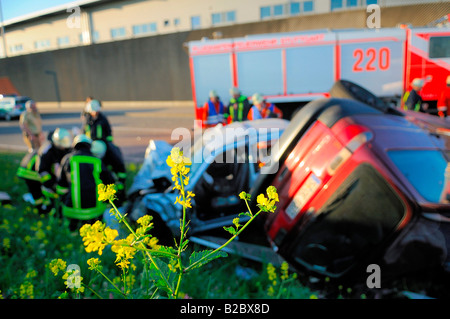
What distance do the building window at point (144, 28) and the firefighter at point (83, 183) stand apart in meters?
18.7

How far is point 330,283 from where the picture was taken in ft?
8.46

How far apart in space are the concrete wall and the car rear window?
1217 cm

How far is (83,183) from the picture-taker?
11.5 feet

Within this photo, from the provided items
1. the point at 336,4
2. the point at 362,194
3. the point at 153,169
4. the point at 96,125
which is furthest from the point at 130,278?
the point at 336,4

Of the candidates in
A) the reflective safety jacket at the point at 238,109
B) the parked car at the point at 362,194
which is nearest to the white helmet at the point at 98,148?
the parked car at the point at 362,194

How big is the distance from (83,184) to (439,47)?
9.22m

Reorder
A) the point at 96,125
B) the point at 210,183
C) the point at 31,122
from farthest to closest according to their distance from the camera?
the point at 31,122 → the point at 96,125 → the point at 210,183

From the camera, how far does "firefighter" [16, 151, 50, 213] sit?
14.4 feet

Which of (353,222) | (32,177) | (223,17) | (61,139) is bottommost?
(32,177)

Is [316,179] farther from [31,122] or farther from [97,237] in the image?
[31,122]

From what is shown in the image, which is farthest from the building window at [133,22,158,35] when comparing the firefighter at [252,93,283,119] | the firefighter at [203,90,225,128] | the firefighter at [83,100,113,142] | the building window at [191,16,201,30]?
the firefighter at [252,93,283,119]

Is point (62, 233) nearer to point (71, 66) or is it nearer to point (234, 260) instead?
point (234, 260)
